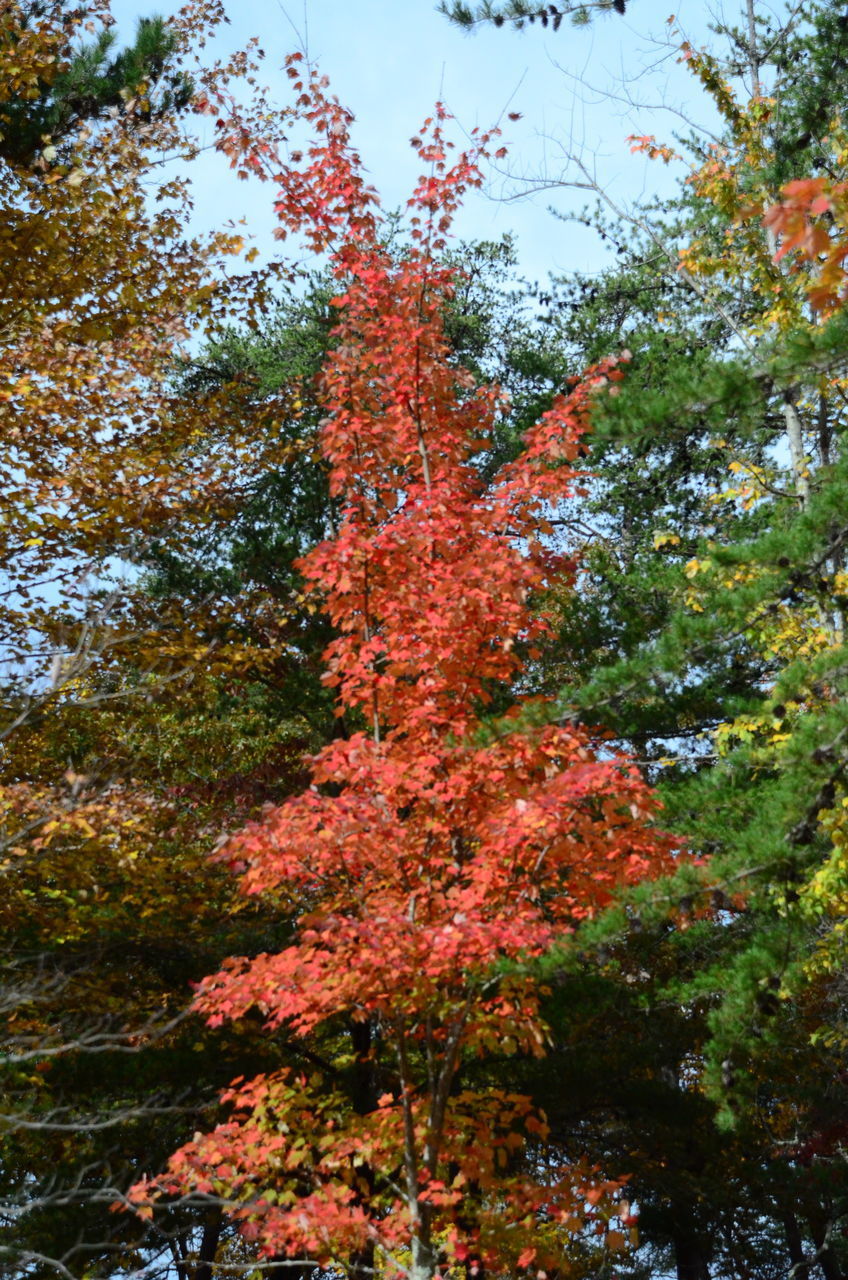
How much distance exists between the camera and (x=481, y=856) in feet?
20.6

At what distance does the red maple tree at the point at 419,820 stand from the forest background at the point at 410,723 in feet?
0.13

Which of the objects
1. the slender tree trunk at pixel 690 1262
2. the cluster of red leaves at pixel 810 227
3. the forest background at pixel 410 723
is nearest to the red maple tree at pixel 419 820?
the forest background at pixel 410 723

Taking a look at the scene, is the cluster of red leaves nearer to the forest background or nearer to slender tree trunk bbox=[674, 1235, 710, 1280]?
the forest background

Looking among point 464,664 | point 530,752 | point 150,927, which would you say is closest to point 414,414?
point 464,664

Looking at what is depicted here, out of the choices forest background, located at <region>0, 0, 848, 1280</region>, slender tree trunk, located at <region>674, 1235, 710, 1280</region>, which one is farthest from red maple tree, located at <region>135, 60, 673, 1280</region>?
slender tree trunk, located at <region>674, 1235, 710, 1280</region>

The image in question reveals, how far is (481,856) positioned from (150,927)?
4.34 metres

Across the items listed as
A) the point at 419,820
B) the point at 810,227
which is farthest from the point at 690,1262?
the point at 810,227

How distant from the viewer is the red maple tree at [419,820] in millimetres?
6191

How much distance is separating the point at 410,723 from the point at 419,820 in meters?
0.60

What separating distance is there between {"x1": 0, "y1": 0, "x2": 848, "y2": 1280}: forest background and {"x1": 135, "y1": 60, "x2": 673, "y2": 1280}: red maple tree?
0.13ft

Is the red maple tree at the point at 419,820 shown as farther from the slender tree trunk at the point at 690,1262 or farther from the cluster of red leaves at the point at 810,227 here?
the slender tree trunk at the point at 690,1262

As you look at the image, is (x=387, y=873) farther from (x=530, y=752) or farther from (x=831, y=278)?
(x=831, y=278)

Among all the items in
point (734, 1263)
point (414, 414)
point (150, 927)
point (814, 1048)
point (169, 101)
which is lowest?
point (734, 1263)

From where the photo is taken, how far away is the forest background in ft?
19.4
